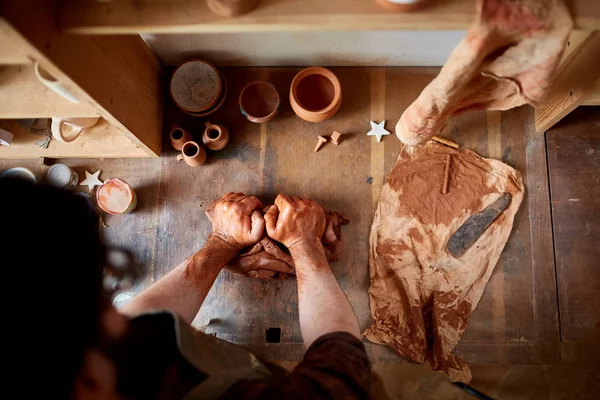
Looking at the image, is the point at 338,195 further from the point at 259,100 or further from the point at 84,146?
the point at 84,146

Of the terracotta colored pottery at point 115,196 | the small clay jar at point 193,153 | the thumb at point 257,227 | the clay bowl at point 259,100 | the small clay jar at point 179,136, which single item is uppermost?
the clay bowl at point 259,100

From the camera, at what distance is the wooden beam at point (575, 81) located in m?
1.37

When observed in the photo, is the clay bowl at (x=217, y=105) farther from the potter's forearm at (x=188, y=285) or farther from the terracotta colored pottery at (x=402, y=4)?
the terracotta colored pottery at (x=402, y=4)

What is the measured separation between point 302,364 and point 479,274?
3.30ft

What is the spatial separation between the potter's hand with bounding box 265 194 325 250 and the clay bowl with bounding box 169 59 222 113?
1.87 feet

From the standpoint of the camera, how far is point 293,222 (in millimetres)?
1677

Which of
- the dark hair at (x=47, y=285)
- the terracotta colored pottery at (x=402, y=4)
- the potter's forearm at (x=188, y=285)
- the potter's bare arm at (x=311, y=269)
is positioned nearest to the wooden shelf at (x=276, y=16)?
the terracotta colored pottery at (x=402, y=4)

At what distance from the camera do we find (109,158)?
1.95 meters

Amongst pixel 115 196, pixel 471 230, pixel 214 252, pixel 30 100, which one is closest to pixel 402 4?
pixel 471 230

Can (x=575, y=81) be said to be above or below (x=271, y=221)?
above

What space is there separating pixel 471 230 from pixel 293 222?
2.55 feet

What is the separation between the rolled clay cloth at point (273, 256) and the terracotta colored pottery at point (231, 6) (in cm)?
88

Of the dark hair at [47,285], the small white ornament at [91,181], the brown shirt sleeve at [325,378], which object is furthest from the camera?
the small white ornament at [91,181]

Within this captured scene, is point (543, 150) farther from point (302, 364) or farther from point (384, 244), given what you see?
point (302, 364)
